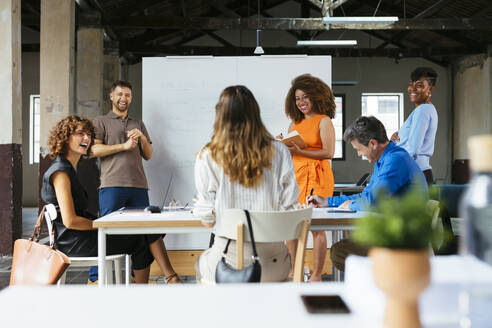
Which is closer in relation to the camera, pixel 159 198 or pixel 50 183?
pixel 50 183

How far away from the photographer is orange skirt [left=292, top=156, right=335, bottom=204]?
131 inches

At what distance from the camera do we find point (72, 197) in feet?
9.09

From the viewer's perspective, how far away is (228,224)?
1.95 meters

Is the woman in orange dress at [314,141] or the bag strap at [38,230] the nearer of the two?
the bag strap at [38,230]

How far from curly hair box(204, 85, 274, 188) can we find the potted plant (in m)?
1.36

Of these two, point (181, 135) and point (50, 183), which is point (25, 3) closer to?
point (181, 135)

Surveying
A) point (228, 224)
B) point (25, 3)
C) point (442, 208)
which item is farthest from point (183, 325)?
point (25, 3)

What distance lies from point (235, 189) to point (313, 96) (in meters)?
Answer: 1.50

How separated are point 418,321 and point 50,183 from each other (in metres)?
2.40

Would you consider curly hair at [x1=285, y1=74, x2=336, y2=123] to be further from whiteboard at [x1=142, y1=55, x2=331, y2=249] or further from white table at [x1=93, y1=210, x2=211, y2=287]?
white table at [x1=93, y1=210, x2=211, y2=287]

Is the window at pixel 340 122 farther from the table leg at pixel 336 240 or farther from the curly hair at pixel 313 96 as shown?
the curly hair at pixel 313 96

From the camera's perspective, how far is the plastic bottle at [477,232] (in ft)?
2.48

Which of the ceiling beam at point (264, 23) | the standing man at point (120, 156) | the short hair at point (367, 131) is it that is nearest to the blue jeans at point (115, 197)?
the standing man at point (120, 156)

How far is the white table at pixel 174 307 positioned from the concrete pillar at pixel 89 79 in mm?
7197
